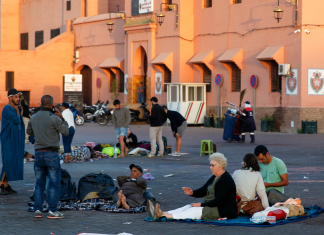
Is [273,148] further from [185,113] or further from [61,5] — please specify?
[61,5]

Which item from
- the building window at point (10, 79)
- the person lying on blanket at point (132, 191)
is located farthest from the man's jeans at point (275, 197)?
the building window at point (10, 79)

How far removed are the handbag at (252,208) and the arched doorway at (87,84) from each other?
115 ft

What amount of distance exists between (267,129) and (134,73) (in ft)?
37.0

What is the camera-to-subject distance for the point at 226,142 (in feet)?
72.1

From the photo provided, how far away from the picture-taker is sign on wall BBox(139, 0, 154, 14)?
3433cm

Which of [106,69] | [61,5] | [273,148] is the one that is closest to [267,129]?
[273,148]

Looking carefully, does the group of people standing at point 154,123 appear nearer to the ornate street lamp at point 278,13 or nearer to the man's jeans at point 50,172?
the man's jeans at point 50,172

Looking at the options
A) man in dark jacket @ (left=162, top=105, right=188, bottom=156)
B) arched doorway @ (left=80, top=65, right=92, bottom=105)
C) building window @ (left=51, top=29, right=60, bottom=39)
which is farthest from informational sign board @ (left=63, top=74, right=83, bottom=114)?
man in dark jacket @ (left=162, top=105, right=188, bottom=156)

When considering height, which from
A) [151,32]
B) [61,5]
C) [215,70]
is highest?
[61,5]

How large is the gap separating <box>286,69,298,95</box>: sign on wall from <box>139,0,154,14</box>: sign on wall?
10.4 metres

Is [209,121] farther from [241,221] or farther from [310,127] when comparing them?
[241,221]

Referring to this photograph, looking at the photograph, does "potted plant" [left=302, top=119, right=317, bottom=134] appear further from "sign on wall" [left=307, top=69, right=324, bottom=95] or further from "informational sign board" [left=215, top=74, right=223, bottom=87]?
"informational sign board" [left=215, top=74, right=223, bottom=87]

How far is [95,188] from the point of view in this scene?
32.0 ft

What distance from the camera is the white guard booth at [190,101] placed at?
105ft
